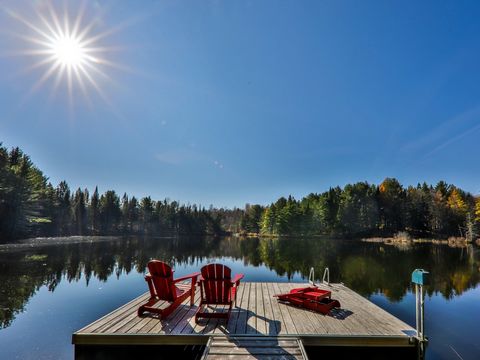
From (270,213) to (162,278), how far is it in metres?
61.9

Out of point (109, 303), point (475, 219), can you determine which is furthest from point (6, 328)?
point (475, 219)

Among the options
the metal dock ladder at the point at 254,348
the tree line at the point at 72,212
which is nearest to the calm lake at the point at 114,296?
the metal dock ladder at the point at 254,348

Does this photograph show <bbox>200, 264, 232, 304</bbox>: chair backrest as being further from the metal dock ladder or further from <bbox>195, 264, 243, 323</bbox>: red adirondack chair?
→ the metal dock ladder

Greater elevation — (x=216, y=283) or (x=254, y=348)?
(x=216, y=283)

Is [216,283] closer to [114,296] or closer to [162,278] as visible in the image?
[162,278]

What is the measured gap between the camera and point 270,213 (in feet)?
218

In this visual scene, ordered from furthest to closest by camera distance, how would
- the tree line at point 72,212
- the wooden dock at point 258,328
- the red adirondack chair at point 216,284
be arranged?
the tree line at point 72,212 → the red adirondack chair at point 216,284 → the wooden dock at point 258,328

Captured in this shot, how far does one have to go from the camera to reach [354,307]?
21.0 ft

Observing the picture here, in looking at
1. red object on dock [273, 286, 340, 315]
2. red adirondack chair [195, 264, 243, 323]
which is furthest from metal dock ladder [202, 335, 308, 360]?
red object on dock [273, 286, 340, 315]

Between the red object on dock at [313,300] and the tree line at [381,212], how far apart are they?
54994 millimetres

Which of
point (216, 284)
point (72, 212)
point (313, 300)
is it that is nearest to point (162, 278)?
point (216, 284)

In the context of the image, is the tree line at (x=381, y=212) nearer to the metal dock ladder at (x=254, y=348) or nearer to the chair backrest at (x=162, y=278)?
the chair backrest at (x=162, y=278)

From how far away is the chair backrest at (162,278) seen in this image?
5.45m

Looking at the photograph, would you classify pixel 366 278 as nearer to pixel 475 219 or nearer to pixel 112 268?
pixel 112 268
